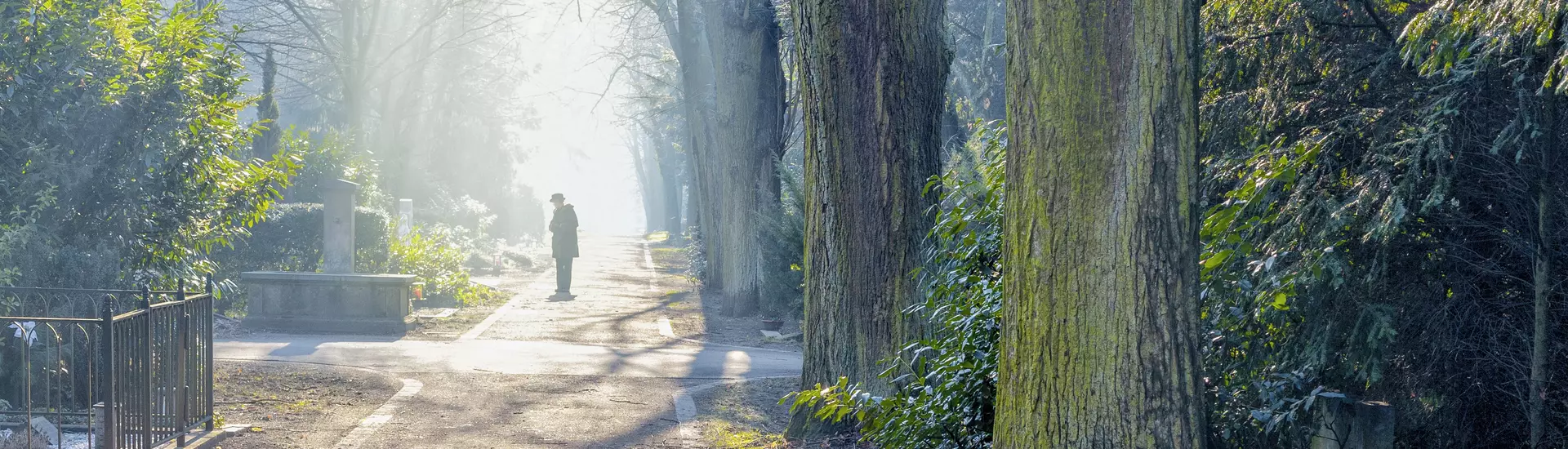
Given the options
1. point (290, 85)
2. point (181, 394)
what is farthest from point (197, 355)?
point (290, 85)

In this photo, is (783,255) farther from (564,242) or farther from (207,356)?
(207,356)

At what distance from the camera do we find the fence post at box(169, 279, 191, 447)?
6.76m

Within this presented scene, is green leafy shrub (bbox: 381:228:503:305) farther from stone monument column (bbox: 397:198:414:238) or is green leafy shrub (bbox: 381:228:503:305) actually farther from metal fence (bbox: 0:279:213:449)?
metal fence (bbox: 0:279:213:449)

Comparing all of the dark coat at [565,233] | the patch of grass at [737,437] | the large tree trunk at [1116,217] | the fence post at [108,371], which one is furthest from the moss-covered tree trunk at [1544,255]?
the dark coat at [565,233]

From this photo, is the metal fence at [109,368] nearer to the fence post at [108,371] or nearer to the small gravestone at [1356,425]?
the fence post at [108,371]

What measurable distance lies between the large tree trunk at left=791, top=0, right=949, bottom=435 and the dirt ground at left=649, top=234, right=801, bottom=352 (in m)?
6.99

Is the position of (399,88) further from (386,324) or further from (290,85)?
(386,324)

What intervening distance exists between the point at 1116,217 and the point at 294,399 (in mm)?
7402

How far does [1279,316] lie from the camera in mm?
4555

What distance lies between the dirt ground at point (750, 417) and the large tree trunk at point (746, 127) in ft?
22.2

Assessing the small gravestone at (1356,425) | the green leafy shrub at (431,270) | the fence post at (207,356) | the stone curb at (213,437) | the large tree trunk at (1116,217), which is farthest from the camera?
the green leafy shrub at (431,270)

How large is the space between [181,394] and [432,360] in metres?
4.66

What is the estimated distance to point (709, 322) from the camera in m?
16.8

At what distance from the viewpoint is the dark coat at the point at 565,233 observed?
2047 centimetres
